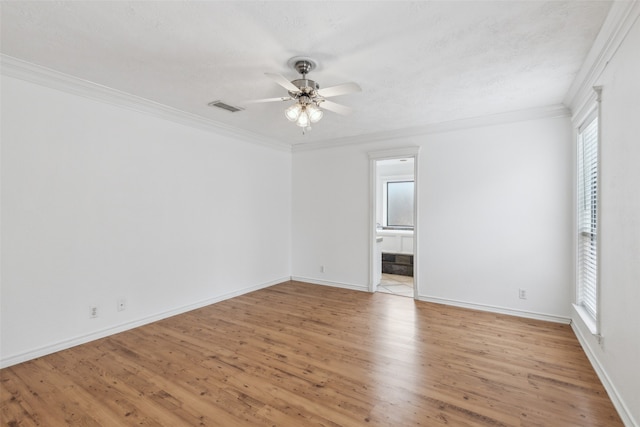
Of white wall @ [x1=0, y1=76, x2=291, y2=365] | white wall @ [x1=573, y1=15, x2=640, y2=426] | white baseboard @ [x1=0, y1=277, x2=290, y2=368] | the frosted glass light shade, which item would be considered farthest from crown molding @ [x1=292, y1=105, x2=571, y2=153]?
white baseboard @ [x1=0, y1=277, x2=290, y2=368]

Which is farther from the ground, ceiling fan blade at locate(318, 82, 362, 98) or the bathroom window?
ceiling fan blade at locate(318, 82, 362, 98)

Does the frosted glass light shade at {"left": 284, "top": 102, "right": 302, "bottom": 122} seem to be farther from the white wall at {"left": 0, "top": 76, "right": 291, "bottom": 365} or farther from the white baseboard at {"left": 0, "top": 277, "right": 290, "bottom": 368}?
Answer: the white baseboard at {"left": 0, "top": 277, "right": 290, "bottom": 368}

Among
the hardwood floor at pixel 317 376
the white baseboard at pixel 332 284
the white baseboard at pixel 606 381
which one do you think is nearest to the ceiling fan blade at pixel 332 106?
the hardwood floor at pixel 317 376

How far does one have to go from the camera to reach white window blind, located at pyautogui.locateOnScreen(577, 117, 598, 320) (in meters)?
2.88

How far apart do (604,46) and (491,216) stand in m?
2.21

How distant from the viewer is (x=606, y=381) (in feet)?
7.38

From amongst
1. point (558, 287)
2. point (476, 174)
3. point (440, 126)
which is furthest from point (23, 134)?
point (558, 287)

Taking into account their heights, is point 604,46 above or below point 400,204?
above

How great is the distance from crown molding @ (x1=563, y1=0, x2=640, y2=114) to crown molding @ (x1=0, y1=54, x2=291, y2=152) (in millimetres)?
4007

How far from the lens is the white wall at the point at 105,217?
264 cm

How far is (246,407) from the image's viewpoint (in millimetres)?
2070

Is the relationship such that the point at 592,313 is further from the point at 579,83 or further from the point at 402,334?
the point at 579,83

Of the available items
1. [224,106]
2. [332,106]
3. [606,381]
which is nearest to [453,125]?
[332,106]

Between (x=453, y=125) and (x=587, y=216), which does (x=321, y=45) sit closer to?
(x=453, y=125)
